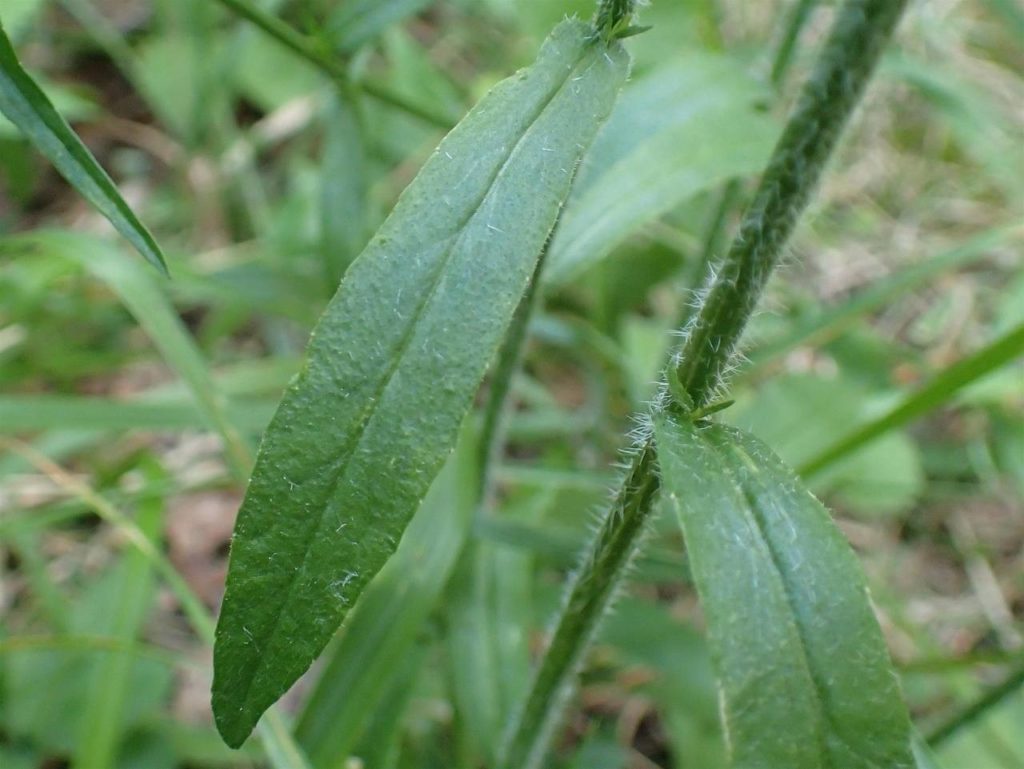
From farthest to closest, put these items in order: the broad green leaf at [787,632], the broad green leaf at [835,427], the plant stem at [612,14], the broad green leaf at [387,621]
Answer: the broad green leaf at [835,427]
the broad green leaf at [387,621]
the plant stem at [612,14]
the broad green leaf at [787,632]

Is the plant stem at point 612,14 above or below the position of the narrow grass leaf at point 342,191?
below

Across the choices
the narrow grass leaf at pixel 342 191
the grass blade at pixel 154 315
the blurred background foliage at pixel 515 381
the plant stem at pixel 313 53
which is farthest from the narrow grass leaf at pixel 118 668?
Result: the plant stem at pixel 313 53

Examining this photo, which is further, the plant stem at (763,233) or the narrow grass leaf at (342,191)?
the narrow grass leaf at (342,191)

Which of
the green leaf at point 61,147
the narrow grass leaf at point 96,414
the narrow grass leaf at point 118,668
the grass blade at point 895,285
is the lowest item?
the narrow grass leaf at point 118,668

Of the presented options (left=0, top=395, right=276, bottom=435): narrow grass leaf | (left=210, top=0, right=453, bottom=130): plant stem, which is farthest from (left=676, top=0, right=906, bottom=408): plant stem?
(left=0, top=395, right=276, bottom=435): narrow grass leaf

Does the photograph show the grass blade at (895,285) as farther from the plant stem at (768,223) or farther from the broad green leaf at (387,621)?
the plant stem at (768,223)

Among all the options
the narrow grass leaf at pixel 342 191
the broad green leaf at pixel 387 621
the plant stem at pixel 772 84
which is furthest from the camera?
the narrow grass leaf at pixel 342 191

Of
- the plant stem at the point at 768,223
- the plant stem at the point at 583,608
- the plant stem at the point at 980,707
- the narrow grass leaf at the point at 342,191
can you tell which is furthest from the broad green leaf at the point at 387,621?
the plant stem at the point at 980,707
